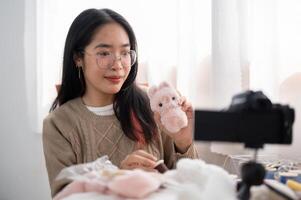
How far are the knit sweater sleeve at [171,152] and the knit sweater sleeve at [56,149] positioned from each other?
0.98ft

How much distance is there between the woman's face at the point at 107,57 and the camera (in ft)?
3.60

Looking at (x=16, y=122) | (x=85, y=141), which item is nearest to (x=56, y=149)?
(x=85, y=141)

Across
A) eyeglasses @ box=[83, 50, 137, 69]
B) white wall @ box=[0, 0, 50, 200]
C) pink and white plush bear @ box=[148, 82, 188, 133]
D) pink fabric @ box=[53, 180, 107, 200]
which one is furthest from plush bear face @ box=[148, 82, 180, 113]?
white wall @ box=[0, 0, 50, 200]

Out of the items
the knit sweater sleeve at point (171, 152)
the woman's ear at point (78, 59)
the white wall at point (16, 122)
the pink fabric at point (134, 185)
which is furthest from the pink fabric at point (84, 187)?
the white wall at point (16, 122)

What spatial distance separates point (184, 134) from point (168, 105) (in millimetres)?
160

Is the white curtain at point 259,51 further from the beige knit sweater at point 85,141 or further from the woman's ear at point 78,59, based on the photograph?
the woman's ear at point 78,59

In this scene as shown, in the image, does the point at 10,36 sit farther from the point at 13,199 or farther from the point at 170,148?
the point at 170,148

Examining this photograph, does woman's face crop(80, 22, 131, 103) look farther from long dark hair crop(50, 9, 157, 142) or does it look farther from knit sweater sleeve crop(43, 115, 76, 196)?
knit sweater sleeve crop(43, 115, 76, 196)

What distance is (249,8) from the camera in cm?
127

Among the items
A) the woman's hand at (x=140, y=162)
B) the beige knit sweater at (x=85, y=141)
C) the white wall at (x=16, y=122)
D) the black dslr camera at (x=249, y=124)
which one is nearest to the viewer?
the black dslr camera at (x=249, y=124)

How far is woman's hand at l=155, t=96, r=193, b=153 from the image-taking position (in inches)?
40.8

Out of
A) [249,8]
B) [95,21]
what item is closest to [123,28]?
[95,21]

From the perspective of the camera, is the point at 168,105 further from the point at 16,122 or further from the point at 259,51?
the point at 16,122

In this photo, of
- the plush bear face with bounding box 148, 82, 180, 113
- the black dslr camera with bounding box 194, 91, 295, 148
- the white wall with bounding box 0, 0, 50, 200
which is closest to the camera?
the black dslr camera with bounding box 194, 91, 295, 148
